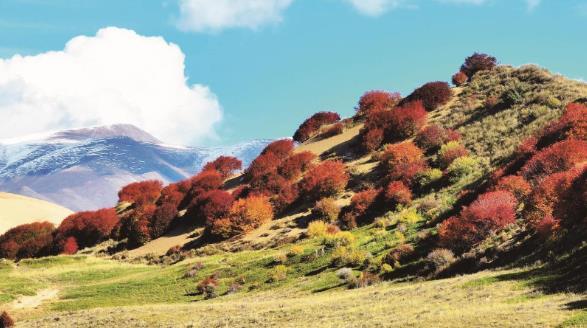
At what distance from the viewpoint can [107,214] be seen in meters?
68.1

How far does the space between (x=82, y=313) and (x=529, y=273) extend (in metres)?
22.7

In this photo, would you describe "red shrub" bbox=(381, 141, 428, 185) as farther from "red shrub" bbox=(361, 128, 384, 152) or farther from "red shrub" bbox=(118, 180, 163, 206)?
"red shrub" bbox=(118, 180, 163, 206)

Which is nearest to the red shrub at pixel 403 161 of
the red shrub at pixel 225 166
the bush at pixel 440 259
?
the bush at pixel 440 259

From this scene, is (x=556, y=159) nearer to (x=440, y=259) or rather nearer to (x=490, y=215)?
(x=490, y=215)

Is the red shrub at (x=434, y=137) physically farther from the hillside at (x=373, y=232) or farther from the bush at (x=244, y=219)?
the bush at (x=244, y=219)

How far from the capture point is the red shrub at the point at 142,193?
7406 centimetres

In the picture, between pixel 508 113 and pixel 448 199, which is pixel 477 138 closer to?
pixel 508 113

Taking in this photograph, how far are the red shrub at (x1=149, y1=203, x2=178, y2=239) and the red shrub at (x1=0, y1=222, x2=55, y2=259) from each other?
1517 centimetres

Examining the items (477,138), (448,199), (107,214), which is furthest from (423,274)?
(107,214)

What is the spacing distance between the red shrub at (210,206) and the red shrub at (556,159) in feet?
95.0

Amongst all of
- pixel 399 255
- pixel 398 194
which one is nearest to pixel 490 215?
pixel 399 255

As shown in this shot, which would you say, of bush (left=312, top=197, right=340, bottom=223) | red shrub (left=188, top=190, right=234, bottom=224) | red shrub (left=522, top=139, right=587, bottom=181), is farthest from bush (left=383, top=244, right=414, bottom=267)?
red shrub (left=188, top=190, right=234, bottom=224)

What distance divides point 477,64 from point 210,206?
42899 millimetres

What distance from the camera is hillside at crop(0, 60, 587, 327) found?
822 inches
